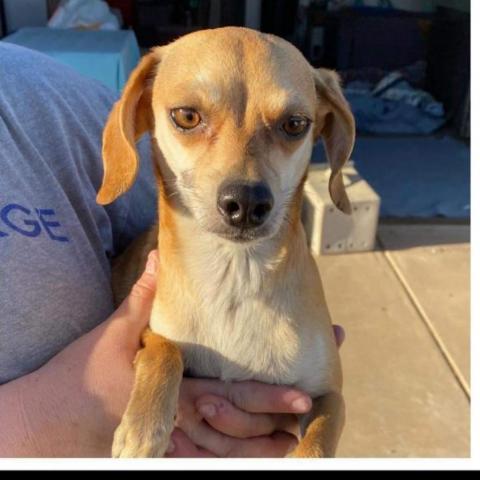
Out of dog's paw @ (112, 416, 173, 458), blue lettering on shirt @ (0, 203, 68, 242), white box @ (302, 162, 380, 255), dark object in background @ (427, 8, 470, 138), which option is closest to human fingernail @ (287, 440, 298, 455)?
dog's paw @ (112, 416, 173, 458)

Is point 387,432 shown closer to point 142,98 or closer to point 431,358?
point 431,358

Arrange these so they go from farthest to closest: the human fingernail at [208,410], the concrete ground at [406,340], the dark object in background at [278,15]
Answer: the dark object in background at [278,15] → the concrete ground at [406,340] → the human fingernail at [208,410]

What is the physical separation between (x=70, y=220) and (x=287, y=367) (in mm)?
589

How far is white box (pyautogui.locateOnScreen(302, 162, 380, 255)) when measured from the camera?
393 centimetres

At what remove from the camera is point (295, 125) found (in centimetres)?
153

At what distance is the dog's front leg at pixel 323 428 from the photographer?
1.46m

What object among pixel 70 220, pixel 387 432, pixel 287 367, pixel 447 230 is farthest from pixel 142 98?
pixel 447 230

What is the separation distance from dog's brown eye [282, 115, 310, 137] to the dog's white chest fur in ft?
0.97

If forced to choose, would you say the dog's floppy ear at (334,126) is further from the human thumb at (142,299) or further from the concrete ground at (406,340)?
the concrete ground at (406,340)

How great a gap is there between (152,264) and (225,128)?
42 centimetres

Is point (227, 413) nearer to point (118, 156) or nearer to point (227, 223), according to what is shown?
point (227, 223)

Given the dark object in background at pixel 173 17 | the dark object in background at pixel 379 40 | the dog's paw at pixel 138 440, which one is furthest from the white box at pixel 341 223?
the dark object in background at pixel 173 17

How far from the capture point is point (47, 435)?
1326 mm

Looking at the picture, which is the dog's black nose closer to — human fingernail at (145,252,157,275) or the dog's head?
the dog's head
